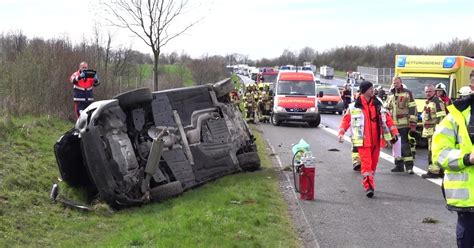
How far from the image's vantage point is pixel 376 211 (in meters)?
7.71

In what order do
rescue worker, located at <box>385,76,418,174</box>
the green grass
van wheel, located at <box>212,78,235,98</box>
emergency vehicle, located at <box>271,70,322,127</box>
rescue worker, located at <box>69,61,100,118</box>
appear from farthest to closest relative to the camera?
1. emergency vehicle, located at <box>271,70,322,127</box>
2. rescue worker, located at <box>69,61,100,118</box>
3. rescue worker, located at <box>385,76,418,174</box>
4. van wheel, located at <box>212,78,235,98</box>
5. the green grass

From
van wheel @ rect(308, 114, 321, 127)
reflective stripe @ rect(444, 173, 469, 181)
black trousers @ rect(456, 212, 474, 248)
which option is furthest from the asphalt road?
van wheel @ rect(308, 114, 321, 127)

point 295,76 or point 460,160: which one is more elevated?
point 295,76

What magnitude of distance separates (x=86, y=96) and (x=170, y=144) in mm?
5651

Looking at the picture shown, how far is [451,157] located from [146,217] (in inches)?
155

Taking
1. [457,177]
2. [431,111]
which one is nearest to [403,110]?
[431,111]

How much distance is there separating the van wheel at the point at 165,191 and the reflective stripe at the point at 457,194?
14.1 ft

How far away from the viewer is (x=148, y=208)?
739 cm

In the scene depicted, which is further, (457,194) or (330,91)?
(330,91)

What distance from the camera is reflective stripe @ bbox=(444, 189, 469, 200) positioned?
418 centimetres

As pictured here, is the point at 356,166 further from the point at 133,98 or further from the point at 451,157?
the point at 451,157

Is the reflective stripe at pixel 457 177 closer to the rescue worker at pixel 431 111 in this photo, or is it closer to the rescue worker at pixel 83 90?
the rescue worker at pixel 431 111

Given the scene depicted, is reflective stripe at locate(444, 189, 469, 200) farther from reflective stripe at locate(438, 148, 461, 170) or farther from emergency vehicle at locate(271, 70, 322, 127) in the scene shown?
emergency vehicle at locate(271, 70, 322, 127)

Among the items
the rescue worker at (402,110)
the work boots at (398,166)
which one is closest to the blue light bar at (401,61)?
the rescue worker at (402,110)
